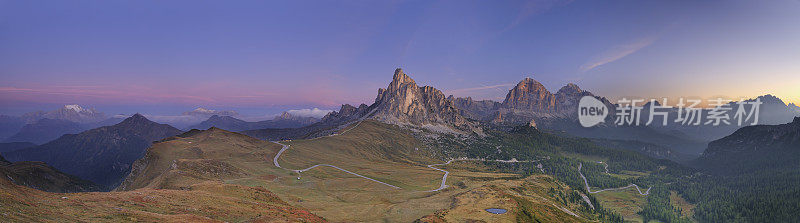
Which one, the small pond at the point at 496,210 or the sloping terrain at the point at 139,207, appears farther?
the small pond at the point at 496,210

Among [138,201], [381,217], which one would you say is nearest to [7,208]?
[138,201]

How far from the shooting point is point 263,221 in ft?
216

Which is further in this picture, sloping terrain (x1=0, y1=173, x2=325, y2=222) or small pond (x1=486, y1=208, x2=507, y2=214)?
small pond (x1=486, y1=208, x2=507, y2=214)

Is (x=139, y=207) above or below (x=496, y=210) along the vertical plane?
above

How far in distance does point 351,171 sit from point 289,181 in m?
56.0

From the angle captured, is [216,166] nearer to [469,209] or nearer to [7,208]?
[7,208]

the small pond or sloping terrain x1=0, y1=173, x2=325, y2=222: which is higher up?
sloping terrain x1=0, y1=173, x2=325, y2=222

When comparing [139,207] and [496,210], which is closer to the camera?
[139,207]

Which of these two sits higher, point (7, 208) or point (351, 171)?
point (7, 208)

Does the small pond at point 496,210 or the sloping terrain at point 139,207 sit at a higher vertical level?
the sloping terrain at point 139,207

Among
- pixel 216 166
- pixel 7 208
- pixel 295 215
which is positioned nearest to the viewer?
pixel 7 208

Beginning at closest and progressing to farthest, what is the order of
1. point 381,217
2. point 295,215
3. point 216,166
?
1. point 295,215
2. point 381,217
3. point 216,166

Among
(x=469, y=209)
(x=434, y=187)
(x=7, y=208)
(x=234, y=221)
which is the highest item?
(x=7, y=208)

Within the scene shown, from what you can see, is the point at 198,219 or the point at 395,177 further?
the point at 395,177
